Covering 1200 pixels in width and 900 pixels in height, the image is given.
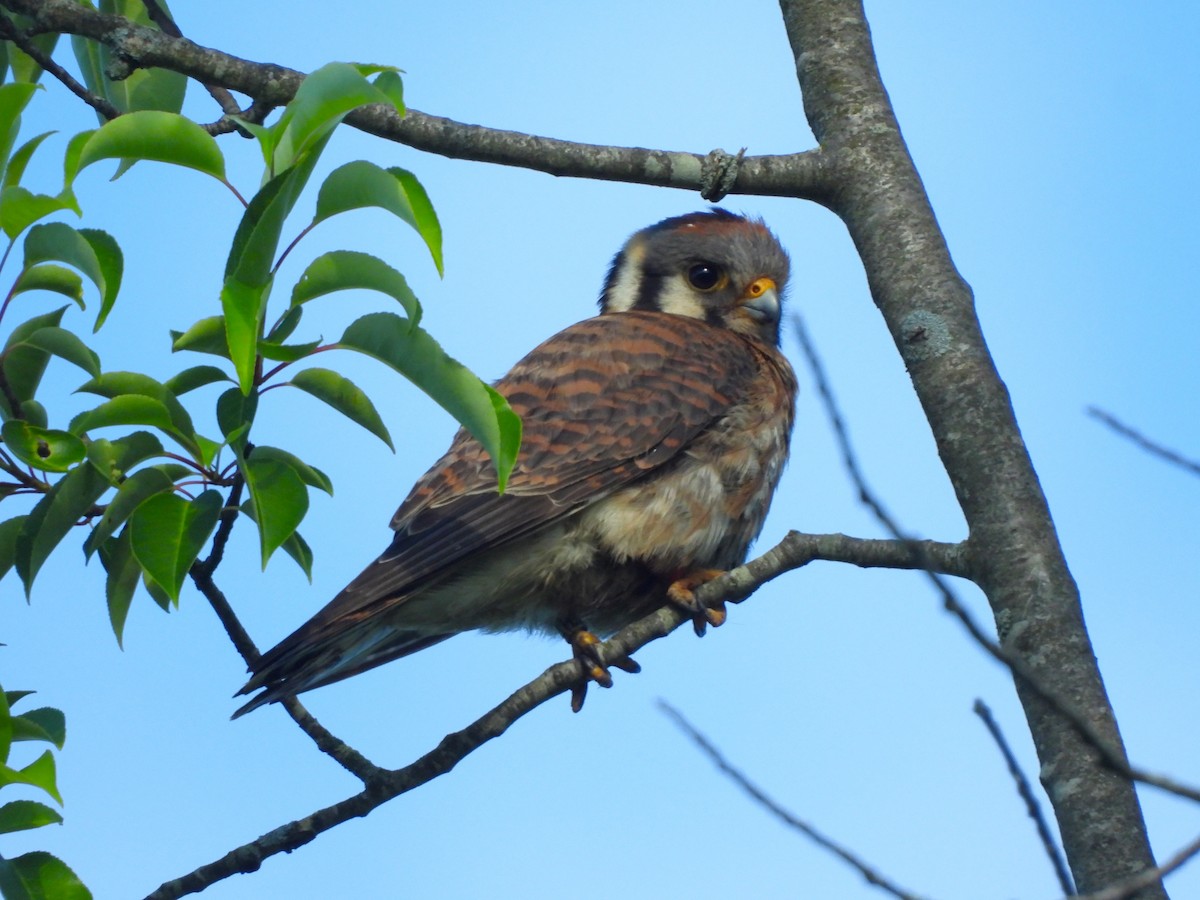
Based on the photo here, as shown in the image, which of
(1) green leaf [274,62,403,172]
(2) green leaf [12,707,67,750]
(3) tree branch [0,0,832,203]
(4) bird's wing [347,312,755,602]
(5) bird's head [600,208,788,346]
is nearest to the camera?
(1) green leaf [274,62,403,172]

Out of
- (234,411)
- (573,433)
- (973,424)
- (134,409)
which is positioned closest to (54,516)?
(134,409)

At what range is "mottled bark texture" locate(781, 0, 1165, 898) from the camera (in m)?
1.99

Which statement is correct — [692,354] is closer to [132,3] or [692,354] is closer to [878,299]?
[878,299]

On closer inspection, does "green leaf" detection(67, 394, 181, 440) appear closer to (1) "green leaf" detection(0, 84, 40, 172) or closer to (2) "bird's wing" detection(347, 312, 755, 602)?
(1) "green leaf" detection(0, 84, 40, 172)

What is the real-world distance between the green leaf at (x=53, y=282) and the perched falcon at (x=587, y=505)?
901 millimetres

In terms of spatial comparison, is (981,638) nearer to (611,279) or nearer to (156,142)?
(156,142)

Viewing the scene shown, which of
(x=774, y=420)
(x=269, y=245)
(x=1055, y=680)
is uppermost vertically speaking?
(x=774, y=420)

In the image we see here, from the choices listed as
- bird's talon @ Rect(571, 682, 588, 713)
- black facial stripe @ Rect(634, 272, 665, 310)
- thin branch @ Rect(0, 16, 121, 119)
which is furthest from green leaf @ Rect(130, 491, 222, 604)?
black facial stripe @ Rect(634, 272, 665, 310)

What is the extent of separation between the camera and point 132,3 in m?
3.13

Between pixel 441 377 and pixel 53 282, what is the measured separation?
707 mm

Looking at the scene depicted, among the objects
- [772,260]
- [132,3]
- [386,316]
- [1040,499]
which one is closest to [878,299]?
[1040,499]

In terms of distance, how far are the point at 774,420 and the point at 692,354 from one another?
0.92 feet

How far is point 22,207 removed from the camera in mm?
2064

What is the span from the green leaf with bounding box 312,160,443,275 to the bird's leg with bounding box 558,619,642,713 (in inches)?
50.7
